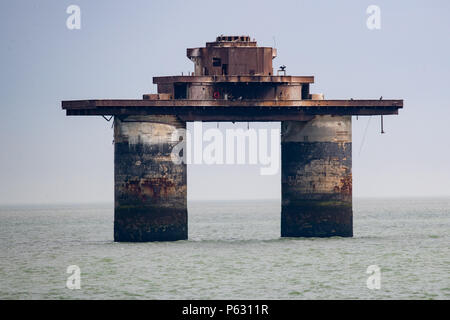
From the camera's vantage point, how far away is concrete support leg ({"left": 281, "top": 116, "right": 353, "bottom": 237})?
240 ft

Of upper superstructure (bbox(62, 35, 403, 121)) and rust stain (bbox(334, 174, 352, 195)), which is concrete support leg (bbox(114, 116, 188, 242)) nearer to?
upper superstructure (bbox(62, 35, 403, 121))

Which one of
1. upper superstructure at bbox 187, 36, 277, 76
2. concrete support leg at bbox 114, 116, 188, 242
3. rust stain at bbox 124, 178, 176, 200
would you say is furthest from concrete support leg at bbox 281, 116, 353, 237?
rust stain at bbox 124, 178, 176, 200

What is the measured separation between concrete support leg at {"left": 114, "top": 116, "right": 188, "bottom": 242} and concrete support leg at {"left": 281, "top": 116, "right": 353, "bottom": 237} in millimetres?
A: 7359

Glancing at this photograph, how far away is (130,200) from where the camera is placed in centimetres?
7069

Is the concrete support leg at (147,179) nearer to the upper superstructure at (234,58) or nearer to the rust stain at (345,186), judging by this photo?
the upper superstructure at (234,58)

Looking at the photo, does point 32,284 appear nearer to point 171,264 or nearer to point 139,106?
point 171,264

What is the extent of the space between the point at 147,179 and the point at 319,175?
35.3 feet

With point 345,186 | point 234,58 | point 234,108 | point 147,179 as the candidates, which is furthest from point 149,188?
point 345,186

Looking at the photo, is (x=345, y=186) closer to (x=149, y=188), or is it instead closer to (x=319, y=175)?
(x=319, y=175)

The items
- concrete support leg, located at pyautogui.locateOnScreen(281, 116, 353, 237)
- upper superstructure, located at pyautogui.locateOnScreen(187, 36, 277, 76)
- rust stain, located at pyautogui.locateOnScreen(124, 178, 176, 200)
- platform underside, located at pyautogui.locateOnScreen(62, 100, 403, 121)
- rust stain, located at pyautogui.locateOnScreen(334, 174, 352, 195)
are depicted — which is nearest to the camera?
rust stain, located at pyautogui.locateOnScreen(124, 178, 176, 200)

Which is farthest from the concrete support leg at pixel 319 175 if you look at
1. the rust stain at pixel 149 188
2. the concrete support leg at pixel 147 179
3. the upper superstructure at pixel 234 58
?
the rust stain at pixel 149 188

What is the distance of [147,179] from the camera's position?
7038cm

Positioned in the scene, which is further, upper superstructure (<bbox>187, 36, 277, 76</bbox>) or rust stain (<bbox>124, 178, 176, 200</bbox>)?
upper superstructure (<bbox>187, 36, 277, 76</bbox>)

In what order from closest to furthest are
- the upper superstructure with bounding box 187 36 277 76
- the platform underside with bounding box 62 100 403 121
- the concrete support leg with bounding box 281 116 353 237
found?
1. the platform underside with bounding box 62 100 403 121
2. the concrete support leg with bounding box 281 116 353 237
3. the upper superstructure with bounding box 187 36 277 76
